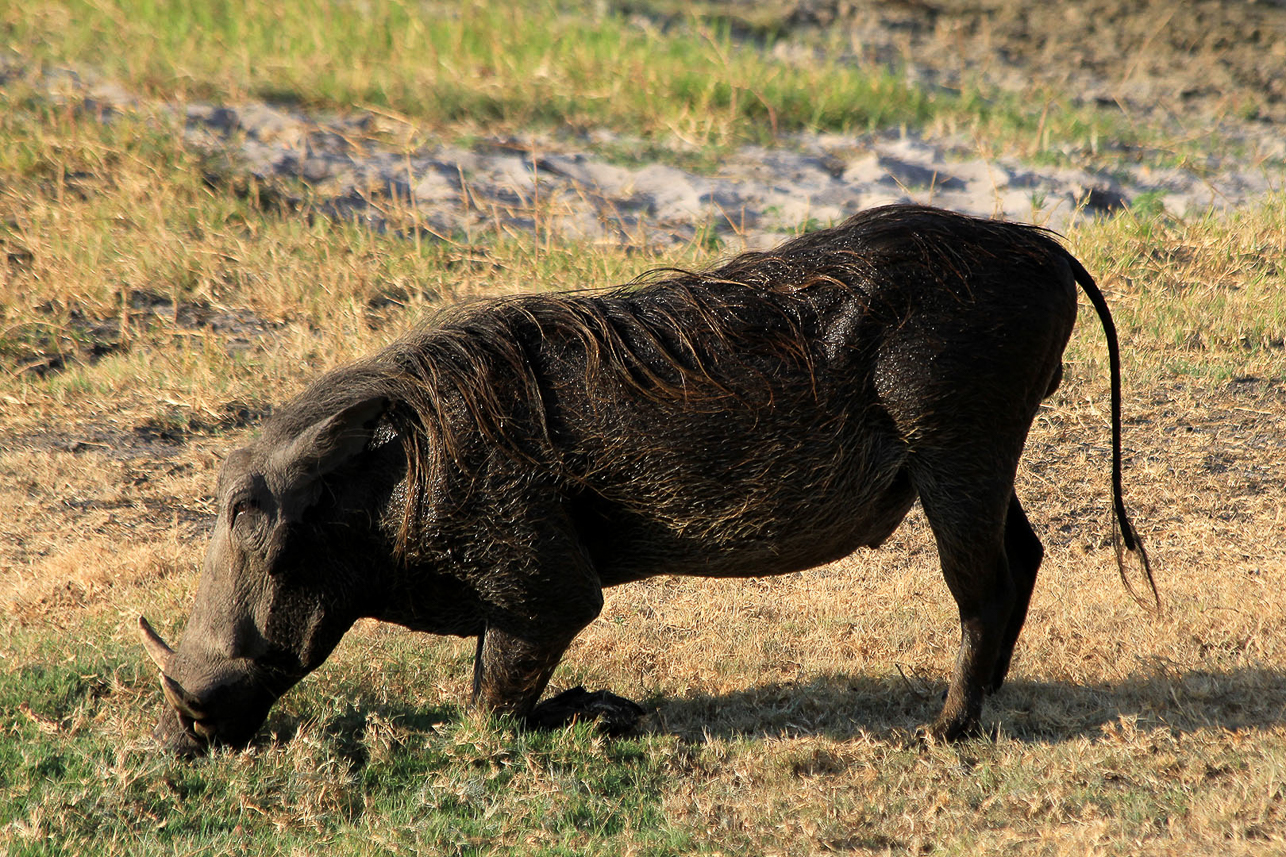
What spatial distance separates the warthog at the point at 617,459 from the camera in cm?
375

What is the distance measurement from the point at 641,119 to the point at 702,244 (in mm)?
2258

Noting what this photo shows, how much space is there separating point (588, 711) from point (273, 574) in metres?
1.11

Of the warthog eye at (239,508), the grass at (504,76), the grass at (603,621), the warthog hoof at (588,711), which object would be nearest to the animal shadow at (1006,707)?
the grass at (603,621)

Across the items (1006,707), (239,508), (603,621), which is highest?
(239,508)

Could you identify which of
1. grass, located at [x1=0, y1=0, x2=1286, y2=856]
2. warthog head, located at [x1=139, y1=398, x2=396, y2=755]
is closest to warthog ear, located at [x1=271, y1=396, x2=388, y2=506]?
warthog head, located at [x1=139, y1=398, x2=396, y2=755]

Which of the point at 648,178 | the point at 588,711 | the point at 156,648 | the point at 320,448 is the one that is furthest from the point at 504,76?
the point at 156,648

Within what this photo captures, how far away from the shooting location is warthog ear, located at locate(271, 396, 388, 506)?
3734 millimetres

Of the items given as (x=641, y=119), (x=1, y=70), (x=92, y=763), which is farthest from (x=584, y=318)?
(x=1, y=70)

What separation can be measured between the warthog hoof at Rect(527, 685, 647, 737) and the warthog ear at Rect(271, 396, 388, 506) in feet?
3.35

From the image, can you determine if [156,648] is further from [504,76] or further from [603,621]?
[504,76]

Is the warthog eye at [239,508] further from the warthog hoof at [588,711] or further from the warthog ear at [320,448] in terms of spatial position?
the warthog hoof at [588,711]

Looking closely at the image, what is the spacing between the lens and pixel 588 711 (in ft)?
13.6

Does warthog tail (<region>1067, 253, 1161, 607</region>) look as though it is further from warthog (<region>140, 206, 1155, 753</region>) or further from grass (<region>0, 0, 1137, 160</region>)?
grass (<region>0, 0, 1137, 160</region>)

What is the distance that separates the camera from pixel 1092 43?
1184 cm
